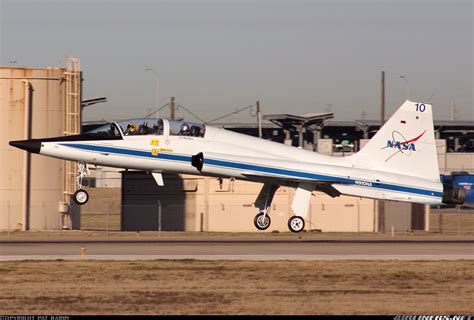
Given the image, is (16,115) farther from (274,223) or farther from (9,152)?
(274,223)

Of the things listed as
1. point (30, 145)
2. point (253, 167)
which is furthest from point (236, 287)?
point (30, 145)

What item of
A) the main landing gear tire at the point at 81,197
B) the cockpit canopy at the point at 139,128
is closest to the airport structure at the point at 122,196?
the main landing gear tire at the point at 81,197

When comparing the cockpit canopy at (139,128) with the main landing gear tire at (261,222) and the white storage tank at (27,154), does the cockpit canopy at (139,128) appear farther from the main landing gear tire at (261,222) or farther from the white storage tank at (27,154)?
the white storage tank at (27,154)

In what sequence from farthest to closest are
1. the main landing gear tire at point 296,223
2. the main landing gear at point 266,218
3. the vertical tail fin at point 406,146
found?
1. the vertical tail fin at point 406,146
2. the main landing gear tire at point 296,223
3. the main landing gear at point 266,218

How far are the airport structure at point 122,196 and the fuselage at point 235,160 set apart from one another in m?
13.6

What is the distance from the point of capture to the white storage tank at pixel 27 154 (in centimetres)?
5728

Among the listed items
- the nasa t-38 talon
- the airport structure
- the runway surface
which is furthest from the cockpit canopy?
the airport structure

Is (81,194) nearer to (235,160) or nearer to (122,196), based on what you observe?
(235,160)

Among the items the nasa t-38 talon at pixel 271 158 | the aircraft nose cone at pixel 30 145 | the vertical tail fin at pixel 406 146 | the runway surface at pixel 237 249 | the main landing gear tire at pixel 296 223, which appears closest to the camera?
the runway surface at pixel 237 249

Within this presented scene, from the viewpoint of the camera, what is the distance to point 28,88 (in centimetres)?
5756

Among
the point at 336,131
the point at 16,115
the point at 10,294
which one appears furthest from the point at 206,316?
the point at 336,131

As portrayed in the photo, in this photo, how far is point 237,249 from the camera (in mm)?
41750

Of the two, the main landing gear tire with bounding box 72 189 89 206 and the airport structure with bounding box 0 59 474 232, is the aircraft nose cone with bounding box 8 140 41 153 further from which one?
the airport structure with bounding box 0 59 474 232

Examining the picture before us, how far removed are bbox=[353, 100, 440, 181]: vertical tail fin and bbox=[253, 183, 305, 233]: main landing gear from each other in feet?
13.3
